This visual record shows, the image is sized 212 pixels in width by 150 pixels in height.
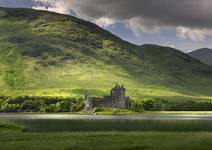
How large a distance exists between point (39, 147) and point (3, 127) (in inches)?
1609

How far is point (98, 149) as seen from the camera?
5031cm

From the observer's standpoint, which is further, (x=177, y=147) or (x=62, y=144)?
(x=62, y=144)

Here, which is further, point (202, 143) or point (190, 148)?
point (202, 143)

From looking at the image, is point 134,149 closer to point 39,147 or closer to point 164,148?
point 164,148

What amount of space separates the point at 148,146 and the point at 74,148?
915 cm

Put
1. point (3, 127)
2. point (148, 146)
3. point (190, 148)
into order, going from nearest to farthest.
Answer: point (190, 148) → point (148, 146) → point (3, 127)

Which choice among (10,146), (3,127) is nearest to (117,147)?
(10,146)

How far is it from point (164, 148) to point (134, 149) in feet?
11.6

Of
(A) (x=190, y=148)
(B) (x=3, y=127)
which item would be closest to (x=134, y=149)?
(A) (x=190, y=148)

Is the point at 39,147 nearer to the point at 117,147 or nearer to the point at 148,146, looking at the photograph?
the point at 117,147

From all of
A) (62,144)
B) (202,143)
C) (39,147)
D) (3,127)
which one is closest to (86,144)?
(62,144)

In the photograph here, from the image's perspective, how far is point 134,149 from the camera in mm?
51250

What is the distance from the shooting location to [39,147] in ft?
172

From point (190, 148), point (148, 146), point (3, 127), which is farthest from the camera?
point (3, 127)
